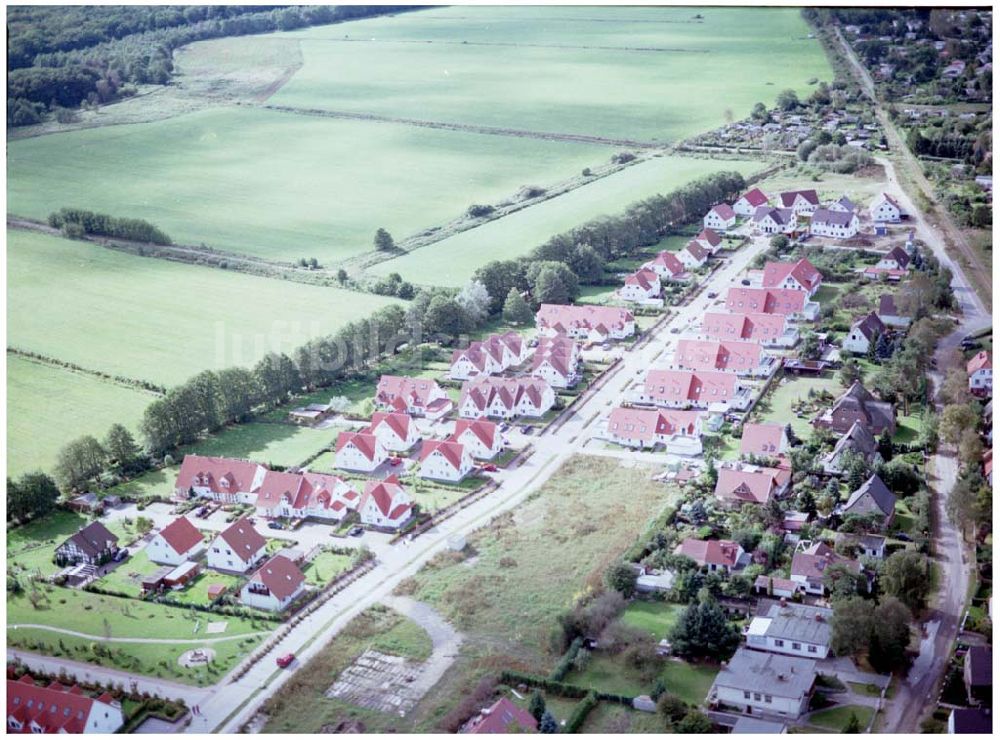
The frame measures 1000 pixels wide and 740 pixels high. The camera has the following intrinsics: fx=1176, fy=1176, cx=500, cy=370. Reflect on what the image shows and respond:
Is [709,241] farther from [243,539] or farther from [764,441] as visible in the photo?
[243,539]

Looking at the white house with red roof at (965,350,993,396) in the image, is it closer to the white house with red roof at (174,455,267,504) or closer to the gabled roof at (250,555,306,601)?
the gabled roof at (250,555,306,601)

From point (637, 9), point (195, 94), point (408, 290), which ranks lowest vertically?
point (408, 290)

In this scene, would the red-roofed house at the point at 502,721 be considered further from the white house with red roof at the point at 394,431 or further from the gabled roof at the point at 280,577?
the white house with red roof at the point at 394,431

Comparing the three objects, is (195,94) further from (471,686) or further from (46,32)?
(471,686)

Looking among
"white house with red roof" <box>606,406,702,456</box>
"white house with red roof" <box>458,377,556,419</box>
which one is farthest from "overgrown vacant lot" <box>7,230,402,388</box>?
"white house with red roof" <box>606,406,702,456</box>

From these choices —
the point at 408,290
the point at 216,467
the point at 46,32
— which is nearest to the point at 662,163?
the point at 408,290

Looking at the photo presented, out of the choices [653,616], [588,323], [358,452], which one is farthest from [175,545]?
[588,323]

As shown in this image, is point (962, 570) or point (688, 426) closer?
point (962, 570)

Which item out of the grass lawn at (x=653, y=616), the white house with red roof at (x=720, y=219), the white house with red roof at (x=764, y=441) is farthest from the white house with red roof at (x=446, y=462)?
the white house with red roof at (x=720, y=219)
